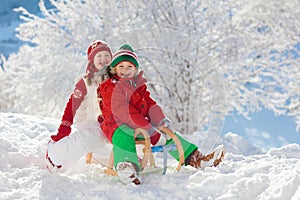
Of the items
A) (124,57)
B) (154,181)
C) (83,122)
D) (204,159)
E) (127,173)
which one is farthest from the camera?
(83,122)

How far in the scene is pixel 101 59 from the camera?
3477mm

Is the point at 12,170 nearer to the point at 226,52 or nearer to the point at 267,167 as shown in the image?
the point at 267,167

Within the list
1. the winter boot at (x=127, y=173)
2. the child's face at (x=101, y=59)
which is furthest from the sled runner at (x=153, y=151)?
the child's face at (x=101, y=59)

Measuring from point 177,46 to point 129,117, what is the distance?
5004 mm

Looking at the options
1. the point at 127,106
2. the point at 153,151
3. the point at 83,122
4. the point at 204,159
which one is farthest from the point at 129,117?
Answer: the point at 204,159

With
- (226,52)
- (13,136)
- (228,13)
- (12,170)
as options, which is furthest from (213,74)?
(12,170)

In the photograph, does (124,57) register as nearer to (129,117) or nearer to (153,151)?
(129,117)

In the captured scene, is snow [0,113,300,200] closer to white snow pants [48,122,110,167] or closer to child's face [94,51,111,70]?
white snow pants [48,122,110,167]

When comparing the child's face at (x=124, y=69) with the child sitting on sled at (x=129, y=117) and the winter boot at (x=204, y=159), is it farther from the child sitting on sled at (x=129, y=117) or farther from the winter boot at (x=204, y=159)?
the winter boot at (x=204, y=159)

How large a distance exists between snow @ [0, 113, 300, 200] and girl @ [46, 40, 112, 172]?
15cm

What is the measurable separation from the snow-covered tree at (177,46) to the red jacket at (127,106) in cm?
413

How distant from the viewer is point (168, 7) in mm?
8492

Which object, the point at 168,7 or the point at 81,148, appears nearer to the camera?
the point at 81,148

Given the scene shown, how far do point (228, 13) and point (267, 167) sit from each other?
21.2ft
